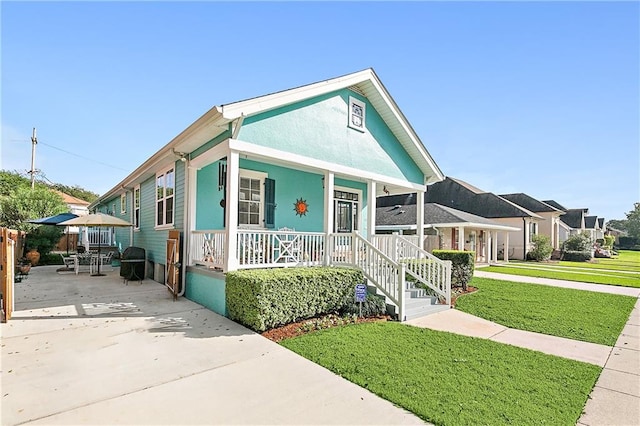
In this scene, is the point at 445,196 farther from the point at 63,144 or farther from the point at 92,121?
the point at 63,144

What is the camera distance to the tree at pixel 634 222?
7262cm

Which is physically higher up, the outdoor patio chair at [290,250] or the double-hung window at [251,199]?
the double-hung window at [251,199]

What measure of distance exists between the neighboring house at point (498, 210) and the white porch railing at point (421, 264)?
65.1 ft

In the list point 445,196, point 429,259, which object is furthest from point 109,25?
point 445,196

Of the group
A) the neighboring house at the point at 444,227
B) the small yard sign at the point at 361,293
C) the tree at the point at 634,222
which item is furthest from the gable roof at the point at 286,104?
the tree at the point at 634,222

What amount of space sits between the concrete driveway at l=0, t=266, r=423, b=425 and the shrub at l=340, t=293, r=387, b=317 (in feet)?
7.54

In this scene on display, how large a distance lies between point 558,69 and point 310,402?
39.5 feet

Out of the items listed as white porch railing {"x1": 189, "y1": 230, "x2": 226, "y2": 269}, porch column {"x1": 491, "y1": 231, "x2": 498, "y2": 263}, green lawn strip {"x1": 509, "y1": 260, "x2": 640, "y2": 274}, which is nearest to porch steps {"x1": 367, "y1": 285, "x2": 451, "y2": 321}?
white porch railing {"x1": 189, "y1": 230, "x2": 226, "y2": 269}

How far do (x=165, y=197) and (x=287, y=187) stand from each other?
3.98m

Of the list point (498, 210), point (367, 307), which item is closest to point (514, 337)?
point (367, 307)

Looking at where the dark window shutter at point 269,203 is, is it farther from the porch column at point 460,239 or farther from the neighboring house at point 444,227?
the porch column at point 460,239

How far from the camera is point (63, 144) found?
35.2 metres

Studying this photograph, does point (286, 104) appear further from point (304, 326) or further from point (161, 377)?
point (161, 377)

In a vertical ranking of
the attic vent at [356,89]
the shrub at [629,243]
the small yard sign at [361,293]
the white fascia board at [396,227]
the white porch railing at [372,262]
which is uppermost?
the attic vent at [356,89]
